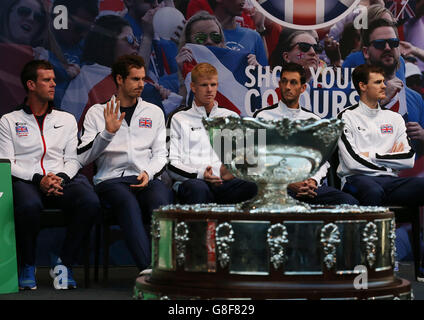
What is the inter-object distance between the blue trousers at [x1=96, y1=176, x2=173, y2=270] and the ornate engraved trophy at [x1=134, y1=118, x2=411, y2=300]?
1309 millimetres

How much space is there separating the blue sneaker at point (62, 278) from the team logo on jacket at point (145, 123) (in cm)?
105

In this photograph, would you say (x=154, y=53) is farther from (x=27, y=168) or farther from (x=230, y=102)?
(x=27, y=168)

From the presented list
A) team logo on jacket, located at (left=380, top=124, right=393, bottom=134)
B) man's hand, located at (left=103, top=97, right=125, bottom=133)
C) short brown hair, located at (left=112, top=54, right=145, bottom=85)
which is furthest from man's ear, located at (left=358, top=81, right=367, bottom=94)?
man's hand, located at (left=103, top=97, right=125, bottom=133)

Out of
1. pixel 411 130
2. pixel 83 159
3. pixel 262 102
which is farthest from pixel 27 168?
pixel 411 130

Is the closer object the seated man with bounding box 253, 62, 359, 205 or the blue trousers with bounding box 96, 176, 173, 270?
the blue trousers with bounding box 96, 176, 173, 270

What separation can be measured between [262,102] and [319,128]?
2.95m

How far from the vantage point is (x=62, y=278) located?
13.9ft

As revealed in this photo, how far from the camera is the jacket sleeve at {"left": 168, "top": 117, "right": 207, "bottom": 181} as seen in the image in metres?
4.62

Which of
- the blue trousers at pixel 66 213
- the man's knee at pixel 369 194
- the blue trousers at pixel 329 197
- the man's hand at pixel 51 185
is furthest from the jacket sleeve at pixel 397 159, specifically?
the man's hand at pixel 51 185

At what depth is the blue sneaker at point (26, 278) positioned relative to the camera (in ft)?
13.6

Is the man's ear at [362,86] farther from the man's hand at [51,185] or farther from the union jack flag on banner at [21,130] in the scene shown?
the union jack flag on banner at [21,130]

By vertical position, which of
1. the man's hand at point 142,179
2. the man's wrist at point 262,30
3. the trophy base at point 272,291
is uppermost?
the man's wrist at point 262,30

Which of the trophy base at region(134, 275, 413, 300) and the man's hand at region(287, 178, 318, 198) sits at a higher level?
the man's hand at region(287, 178, 318, 198)

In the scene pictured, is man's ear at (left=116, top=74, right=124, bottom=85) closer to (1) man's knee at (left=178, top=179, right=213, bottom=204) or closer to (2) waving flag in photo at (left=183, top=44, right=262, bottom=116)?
(1) man's knee at (left=178, top=179, right=213, bottom=204)
